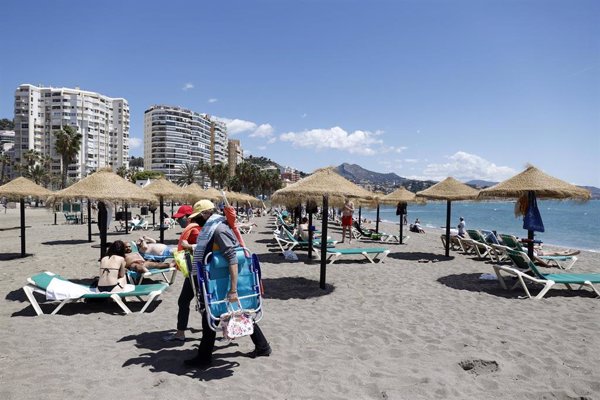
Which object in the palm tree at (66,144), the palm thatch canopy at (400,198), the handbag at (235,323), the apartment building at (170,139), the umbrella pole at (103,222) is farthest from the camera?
the apartment building at (170,139)

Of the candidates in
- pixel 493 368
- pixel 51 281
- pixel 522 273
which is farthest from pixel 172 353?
pixel 522 273

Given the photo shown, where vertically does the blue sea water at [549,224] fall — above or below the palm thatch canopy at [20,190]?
below

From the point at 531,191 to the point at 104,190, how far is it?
343 inches

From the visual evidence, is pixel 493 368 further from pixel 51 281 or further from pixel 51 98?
pixel 51 98

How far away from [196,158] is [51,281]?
129 metres

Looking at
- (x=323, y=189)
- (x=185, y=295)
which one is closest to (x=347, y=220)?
(x=323, y=189)

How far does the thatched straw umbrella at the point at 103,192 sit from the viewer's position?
7.57 metres

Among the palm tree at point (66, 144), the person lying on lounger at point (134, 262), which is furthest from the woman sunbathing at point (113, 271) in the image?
the palm tree at point (66, 144)

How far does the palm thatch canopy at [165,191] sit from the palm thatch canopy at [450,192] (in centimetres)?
874

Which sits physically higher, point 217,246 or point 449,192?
point 449,192

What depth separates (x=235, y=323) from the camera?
331 centimetres

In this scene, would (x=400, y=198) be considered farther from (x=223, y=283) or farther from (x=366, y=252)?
(x=223, y=283)

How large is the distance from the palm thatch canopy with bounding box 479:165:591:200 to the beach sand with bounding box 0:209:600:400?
6.50 ft

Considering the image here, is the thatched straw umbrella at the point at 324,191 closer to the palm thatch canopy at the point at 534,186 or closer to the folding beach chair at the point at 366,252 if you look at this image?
the folding beach chair at the point at 366,252
